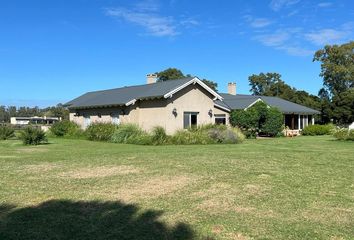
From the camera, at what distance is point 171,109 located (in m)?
31.3

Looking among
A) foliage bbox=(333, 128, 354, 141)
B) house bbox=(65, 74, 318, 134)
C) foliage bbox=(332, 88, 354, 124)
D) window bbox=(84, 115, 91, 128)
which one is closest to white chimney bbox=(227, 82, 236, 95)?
house bbox=(65, 74, 318, 134)

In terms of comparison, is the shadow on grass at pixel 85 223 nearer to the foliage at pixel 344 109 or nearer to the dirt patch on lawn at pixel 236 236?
the dirt patch on lawn at pixel 236 236

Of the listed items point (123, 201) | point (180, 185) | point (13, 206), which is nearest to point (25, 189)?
point (13, 206)

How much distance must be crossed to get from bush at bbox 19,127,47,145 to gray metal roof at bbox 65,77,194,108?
849cm

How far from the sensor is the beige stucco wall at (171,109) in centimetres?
3122

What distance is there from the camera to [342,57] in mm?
67625

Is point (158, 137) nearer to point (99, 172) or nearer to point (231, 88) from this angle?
point (99, 172)

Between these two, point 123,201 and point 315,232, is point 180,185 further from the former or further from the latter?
point 315,232

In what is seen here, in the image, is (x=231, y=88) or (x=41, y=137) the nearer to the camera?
(x=41, y=137)

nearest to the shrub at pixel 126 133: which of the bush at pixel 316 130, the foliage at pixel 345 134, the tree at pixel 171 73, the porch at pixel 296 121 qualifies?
the foliage at pixel 345 134

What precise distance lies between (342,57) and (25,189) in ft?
214

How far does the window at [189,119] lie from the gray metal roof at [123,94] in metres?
2.37

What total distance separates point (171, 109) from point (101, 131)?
5.12 meters

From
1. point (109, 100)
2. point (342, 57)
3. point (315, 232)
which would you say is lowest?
point (315, 232)
